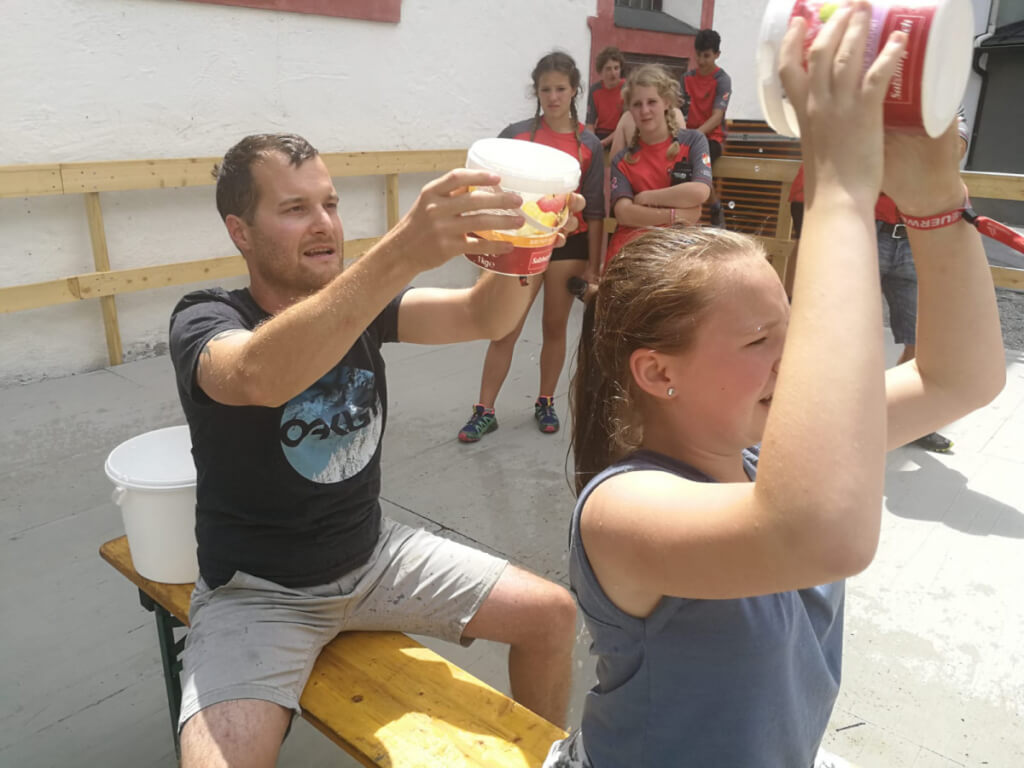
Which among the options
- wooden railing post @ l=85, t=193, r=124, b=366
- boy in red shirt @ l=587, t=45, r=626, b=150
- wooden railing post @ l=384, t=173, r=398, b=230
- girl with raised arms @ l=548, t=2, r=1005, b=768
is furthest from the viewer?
boy in red shirt @ l=587, t=45, r=626, b=150

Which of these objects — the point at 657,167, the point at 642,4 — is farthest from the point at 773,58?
the point at 642,4

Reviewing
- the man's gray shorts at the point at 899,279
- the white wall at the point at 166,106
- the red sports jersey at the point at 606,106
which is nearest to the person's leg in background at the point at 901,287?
the man's gray shorts at the point at 899,279

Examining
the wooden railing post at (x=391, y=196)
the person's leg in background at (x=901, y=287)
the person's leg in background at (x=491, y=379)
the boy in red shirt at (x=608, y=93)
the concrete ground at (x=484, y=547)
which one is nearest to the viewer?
the concrete ground at (x=484, y=547)

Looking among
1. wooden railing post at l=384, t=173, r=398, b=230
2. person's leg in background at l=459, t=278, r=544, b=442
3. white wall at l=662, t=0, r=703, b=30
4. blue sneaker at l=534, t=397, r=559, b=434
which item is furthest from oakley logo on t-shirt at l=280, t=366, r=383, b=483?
white wall at l=662, t=0, r=703, b=30

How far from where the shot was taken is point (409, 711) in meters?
1.69

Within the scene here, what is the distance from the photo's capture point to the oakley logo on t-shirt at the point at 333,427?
183 centimetres

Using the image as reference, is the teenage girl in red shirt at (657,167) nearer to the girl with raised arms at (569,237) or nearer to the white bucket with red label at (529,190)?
the girl with raised arms at (569,237)

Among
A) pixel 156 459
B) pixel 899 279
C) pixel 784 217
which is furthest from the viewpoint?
pixel 784 217

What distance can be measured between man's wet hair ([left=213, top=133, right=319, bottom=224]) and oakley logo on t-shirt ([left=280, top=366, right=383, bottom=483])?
19.1 inches

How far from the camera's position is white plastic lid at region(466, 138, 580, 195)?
4.83 feet

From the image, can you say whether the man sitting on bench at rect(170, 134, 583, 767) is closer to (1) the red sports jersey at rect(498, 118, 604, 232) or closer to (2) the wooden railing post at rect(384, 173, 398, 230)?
(1) the red sports jersey at rect(498, 118, 604, 232)

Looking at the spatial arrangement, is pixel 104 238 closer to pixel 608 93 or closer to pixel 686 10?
pixel 608 93

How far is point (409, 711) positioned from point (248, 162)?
4.51ft

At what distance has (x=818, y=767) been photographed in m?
1.40
